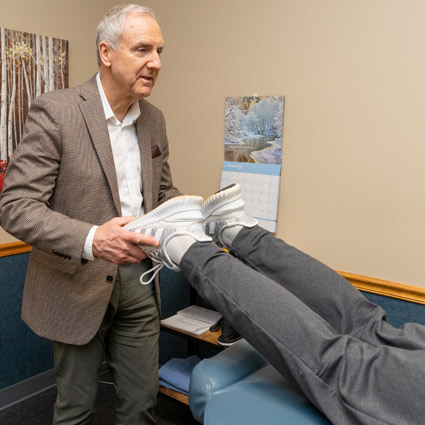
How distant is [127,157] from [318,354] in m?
0.86

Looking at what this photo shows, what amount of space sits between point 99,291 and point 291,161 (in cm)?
102

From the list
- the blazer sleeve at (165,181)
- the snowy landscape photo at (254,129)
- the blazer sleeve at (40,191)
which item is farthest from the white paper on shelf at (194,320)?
the blazer sleeve at (40,191)

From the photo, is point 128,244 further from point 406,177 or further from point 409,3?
point 409,3

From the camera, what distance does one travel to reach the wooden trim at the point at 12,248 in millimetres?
1941

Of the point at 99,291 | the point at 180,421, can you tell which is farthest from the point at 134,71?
the point at 180,421

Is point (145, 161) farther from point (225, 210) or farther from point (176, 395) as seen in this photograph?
point (176, 395)

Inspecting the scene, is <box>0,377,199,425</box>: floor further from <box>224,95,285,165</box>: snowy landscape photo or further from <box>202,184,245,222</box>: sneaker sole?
<box>224,95,285,165</box>: snowy landscape photo

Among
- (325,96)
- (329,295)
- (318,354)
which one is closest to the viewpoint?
(318,354)

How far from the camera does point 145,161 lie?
146 centimetres

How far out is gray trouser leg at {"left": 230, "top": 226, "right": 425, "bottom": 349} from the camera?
1083 millimetres

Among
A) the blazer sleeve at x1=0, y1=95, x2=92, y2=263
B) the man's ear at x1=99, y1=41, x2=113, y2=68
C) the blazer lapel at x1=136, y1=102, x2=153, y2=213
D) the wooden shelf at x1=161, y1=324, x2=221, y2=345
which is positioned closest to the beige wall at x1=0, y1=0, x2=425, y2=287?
the wooden shelf at x1=161, y1=324, x2=221, y2=345

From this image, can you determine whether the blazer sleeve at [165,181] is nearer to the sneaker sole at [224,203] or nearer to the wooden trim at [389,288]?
the sneaker sole at [224,203]

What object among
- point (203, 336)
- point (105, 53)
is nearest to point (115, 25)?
point (105, 53)

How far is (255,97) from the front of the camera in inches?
77.7
